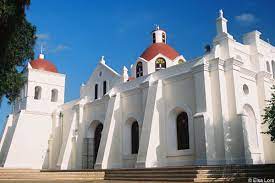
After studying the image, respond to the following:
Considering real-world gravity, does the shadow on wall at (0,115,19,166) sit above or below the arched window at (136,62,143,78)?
below

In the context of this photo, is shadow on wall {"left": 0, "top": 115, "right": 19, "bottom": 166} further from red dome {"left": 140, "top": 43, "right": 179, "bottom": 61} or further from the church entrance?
red dome {"left": 140, "top": 43, "right": 179, "bottom": 61}

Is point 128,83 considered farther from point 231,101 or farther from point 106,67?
point 231,101

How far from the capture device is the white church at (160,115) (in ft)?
59.2

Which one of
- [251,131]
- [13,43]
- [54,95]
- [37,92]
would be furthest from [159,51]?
[13,43]

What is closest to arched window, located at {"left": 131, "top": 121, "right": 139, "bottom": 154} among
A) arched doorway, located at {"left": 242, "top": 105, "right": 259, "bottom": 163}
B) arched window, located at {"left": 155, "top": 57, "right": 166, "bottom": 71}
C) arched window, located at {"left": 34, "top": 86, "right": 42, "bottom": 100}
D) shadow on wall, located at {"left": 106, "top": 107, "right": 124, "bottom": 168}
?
shadow on wall, located at {"left": 106, "top": 107, "right": 124, "bottom": 168}

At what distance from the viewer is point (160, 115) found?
20891 millimetres

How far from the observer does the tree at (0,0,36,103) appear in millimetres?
10945

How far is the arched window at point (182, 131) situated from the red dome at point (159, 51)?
29.7 ft

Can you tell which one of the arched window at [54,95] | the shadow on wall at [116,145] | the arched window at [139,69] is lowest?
the shadow on wall at [116,145]

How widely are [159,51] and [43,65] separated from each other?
13950 millimetres

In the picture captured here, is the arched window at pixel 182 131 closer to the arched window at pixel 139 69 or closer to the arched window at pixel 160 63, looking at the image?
the arched window at pixel 160 63

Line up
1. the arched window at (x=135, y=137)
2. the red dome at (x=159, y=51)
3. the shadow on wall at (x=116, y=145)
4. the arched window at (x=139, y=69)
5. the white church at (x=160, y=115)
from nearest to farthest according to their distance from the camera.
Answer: the white church at (x=160, y=115) → the arched window at (x=135, y=137) → the shadow on wall at (x=116, y=145) → the arched window at (x=139, y=69) → the red dome at (x=159, y=51)

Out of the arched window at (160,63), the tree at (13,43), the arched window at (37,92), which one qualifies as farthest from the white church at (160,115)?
the tree at (13,43)

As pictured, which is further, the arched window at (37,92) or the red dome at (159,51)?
the arched window at (37,92)
